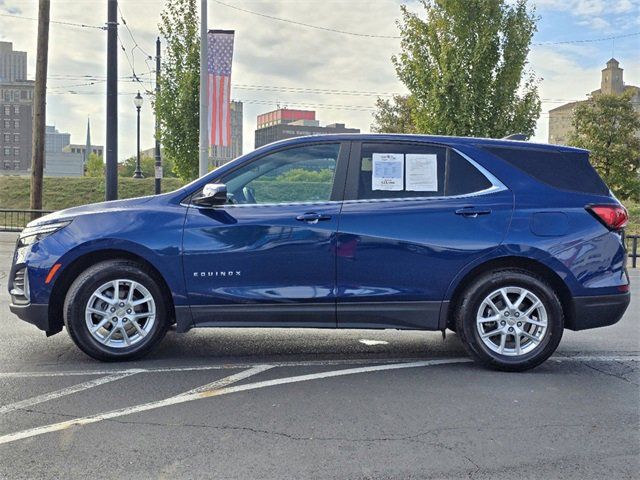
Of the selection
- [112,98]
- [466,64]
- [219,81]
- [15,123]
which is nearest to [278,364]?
[112,98]

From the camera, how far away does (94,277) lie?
16.9ft

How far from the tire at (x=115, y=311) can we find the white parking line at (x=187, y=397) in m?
0.93

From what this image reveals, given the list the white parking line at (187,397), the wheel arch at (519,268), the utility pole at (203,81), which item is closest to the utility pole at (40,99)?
the utility pole at (203,81)

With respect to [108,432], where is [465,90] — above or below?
above

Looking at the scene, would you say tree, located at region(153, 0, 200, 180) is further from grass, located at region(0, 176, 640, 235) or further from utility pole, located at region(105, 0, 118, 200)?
grass, located at region(0, 176, 640, 235)

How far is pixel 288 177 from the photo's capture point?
5.38m

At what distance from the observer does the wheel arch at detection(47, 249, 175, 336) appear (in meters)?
5.23

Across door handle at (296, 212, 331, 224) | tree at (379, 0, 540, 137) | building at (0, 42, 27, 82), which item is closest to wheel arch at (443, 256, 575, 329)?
door handle at (296, 212, 331, 224)

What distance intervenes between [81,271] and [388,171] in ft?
8.46

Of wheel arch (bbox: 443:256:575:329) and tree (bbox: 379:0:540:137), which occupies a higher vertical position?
tree (bbox: 379:0:540:137)

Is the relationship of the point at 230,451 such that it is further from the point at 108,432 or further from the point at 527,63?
the point at 527,63

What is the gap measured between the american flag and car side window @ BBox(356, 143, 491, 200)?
10.9 m

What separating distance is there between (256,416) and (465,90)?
1612 centimetres

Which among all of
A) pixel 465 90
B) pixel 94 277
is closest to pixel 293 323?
pixel 94 277
